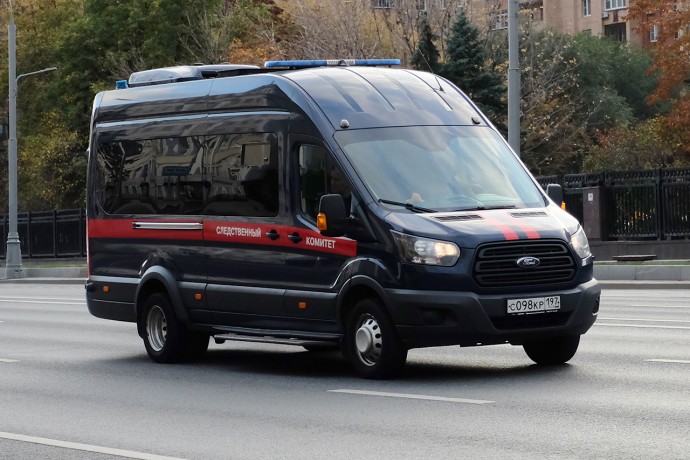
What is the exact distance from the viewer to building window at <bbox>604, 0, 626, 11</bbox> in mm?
101250

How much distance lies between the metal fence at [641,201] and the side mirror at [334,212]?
21.5 metres

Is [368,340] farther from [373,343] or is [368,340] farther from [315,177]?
[315,177]

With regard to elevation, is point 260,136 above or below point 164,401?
above

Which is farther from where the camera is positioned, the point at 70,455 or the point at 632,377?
the point at 632,377

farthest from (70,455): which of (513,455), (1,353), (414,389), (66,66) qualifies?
(66,66)

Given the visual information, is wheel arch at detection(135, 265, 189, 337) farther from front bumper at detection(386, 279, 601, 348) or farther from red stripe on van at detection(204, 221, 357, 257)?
front bumper at detection(386, 279, 601, 348)

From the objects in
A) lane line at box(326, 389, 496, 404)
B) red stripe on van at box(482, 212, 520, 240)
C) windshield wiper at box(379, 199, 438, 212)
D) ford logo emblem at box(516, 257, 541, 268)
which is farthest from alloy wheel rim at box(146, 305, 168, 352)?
ford logo emblem at box(516, 257, 541, 268)

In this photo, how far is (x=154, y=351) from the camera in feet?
50.1

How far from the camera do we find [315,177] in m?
13.2

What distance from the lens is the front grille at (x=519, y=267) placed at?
11.9 metres

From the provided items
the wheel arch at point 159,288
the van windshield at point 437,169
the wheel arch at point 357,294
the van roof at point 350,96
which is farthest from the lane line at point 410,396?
the wheel arch at point 159,288

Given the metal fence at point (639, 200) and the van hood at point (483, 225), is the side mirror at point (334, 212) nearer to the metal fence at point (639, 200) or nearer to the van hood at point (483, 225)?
the van hood at point (483, 225)

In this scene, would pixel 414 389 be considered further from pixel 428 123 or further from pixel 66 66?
pixel 66 66

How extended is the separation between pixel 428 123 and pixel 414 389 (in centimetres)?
274
